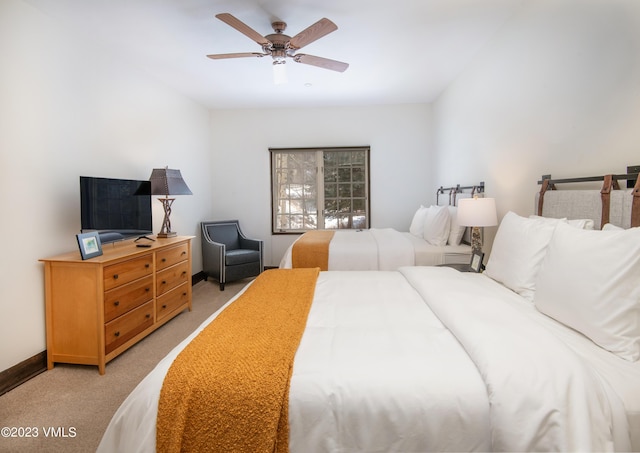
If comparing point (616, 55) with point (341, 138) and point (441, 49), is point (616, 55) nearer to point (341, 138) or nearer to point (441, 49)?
point (441, 49)

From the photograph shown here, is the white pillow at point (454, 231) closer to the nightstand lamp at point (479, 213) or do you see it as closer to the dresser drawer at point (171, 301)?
the nightstand lamp at point (479, 213)

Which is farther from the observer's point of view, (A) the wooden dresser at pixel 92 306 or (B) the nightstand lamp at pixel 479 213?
(B) the nightstand lamp at pixel 479 213

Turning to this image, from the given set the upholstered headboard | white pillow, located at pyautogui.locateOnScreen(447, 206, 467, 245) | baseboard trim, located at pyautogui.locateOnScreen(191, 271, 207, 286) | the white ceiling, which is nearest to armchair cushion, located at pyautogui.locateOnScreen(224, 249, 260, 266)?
baseboard trim, located at pyautogui.locateOnScreen(191, 271, 207, 286)

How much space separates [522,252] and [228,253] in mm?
3670

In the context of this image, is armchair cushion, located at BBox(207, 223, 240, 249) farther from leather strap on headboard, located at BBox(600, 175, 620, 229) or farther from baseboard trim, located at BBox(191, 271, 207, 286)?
leather strap on headboard, located at BBox(600, 175, 620, 229)

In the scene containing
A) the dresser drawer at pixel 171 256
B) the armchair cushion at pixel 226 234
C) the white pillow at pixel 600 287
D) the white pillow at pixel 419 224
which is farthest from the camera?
the armchair cushion at pixel 226 234

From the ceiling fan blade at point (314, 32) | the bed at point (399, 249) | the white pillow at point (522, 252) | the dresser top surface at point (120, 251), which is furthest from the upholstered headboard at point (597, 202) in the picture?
the dresser top surface at point (120, 251)

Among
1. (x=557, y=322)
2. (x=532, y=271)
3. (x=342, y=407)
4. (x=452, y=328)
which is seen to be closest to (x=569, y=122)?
(x=532, y=271)

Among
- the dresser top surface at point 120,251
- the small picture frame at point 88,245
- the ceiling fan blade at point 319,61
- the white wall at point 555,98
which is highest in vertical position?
the ceiling fan blade at point 319,61

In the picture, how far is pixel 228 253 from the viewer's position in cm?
456

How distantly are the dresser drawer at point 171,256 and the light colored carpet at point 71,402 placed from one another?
70 centimetres

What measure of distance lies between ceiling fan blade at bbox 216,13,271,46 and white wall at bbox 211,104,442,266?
8.74 feet

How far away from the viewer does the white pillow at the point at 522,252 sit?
1740 millimetres

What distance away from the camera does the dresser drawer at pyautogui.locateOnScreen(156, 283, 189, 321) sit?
305 cm
